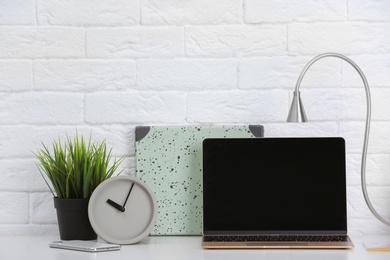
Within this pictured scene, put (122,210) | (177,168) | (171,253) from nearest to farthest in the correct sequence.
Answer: (171,253), (122,210), (177,168)

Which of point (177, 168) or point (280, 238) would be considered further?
point (177, 168)

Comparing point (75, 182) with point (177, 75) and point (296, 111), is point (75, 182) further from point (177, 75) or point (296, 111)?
point (296, 111)

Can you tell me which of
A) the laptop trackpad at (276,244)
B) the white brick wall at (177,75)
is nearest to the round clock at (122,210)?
the white brick wall at (177,75)

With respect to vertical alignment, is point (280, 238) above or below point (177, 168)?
below

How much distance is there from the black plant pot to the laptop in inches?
12.4

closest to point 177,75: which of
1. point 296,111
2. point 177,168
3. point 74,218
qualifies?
point 177,168

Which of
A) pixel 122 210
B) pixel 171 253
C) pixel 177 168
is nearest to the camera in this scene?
pixel 171 253

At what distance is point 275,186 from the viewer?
1.81 meters

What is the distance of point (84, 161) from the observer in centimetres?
180

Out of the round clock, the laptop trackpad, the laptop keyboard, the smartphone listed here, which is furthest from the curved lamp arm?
the smartphone

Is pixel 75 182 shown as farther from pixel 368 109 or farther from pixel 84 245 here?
pixel 368 109

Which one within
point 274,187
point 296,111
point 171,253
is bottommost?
point 171,253

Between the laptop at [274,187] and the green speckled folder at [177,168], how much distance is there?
101 millimetres

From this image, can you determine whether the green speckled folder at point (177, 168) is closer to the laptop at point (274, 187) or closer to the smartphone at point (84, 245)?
the laptop at point (274, 187)
